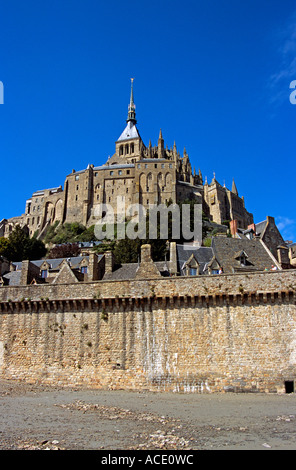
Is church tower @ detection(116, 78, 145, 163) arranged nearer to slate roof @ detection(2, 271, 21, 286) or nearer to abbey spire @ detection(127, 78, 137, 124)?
abbey spire @ detection(127, 78, 137, 124)

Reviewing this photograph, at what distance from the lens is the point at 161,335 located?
24.6 metres

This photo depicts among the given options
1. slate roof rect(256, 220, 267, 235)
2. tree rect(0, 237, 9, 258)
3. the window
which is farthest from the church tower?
the window

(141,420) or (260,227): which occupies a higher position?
(260,227)

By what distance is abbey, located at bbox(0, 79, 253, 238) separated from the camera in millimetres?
118375

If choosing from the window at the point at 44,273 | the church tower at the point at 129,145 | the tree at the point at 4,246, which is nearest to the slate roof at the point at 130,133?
the church tower at the point at 129,145

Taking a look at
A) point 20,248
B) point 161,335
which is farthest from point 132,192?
→ point 161,335

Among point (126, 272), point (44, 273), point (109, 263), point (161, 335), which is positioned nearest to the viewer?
point (161, 335)

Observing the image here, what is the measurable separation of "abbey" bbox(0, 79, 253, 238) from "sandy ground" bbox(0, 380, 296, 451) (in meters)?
94.3

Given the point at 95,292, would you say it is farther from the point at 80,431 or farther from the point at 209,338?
the point at 80,431

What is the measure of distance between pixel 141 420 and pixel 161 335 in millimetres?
7543

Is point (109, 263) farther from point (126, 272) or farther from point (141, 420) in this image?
point (141, 420)

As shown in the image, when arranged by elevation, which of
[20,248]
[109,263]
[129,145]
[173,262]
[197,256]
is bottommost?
[173,262]

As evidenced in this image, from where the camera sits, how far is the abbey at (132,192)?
118 metres
